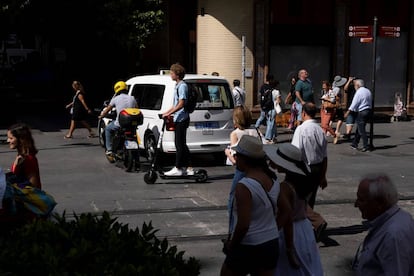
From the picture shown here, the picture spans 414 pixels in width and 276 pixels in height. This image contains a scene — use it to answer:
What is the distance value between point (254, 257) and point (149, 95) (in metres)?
9.75

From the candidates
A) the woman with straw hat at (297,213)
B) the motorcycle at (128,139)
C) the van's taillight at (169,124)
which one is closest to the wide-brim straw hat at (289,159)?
the woman with straw hat at (297,213)

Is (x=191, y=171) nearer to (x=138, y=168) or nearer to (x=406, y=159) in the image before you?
(x=138, y=168)

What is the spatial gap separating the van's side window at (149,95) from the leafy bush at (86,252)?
376 inches

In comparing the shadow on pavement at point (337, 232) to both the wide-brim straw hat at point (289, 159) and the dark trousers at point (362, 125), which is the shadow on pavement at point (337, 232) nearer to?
the wide-brim straw hat at point (289, 159)

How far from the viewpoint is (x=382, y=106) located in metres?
23.6

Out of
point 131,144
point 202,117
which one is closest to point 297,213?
point 131,144

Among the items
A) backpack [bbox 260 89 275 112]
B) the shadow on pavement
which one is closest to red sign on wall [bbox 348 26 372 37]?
backpack [bbox 260 89 275 112]

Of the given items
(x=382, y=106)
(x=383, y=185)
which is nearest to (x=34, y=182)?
(x=383, y=185)

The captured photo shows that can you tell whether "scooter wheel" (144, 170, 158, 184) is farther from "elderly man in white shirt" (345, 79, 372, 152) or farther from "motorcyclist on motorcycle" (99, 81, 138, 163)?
"elderly man in white shirt" (345, 79, 372, 152)

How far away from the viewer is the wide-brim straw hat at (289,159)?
5.35 meters

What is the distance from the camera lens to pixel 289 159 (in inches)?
213

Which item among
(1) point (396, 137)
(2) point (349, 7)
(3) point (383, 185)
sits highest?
(2) point (349, 7)

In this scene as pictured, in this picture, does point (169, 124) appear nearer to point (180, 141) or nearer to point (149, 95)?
point (180, 141)

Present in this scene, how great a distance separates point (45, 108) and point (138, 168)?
1566 cm
